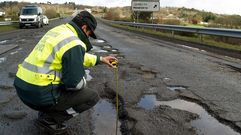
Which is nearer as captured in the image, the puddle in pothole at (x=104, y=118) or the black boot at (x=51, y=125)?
the black boot at (x=51, y=125)

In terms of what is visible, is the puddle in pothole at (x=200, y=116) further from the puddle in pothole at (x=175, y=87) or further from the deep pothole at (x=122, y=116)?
the puddle in pothole at (x=175, y=87)

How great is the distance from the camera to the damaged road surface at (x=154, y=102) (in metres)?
4.52

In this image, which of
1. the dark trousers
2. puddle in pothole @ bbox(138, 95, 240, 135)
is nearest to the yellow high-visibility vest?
the dark trousers

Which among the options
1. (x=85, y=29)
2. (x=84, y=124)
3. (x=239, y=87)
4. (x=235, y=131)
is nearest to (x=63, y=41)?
(x=85, y=29)

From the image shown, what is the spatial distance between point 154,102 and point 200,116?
936 mm

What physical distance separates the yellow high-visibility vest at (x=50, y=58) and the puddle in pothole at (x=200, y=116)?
192 cm

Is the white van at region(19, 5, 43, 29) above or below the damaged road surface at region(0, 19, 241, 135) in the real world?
above

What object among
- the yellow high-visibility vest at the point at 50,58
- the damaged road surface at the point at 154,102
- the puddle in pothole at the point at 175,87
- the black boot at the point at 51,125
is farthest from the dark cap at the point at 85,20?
the puddle in pothole at the point at 175,87

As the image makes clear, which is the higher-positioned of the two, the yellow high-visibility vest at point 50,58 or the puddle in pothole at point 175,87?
the yellow high-visibility vest at point 50,58

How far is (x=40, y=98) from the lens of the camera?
3836mm

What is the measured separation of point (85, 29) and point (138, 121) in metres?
1.52

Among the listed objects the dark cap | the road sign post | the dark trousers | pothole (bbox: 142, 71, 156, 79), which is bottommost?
pothole (bbox: 142, 71, 156, 79)

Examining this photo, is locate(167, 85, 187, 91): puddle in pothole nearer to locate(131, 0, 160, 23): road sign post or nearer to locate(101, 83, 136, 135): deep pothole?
locate(101, 83, 136, 135): deep pothole

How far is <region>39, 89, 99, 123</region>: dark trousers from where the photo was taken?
4.05 metres
